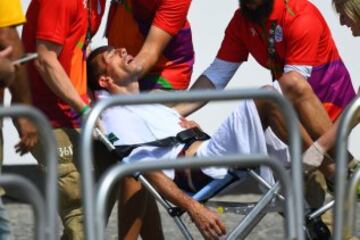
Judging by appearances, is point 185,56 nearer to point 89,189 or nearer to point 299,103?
point 299,103

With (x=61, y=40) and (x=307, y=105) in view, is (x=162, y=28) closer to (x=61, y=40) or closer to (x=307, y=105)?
(x=61, y=40)

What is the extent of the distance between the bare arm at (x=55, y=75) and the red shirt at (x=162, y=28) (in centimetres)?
57

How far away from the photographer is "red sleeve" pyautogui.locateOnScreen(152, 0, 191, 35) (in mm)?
7133

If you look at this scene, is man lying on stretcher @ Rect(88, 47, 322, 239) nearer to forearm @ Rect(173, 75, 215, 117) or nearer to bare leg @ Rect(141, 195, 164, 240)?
forearm @ Rect(173, 75, 215, 117)

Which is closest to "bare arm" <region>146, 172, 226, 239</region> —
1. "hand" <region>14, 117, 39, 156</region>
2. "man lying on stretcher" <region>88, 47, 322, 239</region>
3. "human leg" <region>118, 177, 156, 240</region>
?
"man lying on stretcher" <region>88, 47, 322, 239</region>

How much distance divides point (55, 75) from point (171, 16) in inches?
28.9

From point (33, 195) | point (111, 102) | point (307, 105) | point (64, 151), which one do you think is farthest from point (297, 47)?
point (33, 195)

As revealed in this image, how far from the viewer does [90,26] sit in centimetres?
700

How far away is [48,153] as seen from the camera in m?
5.07

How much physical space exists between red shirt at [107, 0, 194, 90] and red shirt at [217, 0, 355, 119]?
0.34 metres

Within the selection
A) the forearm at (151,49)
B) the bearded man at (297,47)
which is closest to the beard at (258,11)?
the bearded man at (297,47)

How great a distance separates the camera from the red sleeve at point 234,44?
7.28 m

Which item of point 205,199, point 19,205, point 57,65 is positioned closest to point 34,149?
point 57,65

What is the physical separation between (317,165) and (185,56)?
1156mm
